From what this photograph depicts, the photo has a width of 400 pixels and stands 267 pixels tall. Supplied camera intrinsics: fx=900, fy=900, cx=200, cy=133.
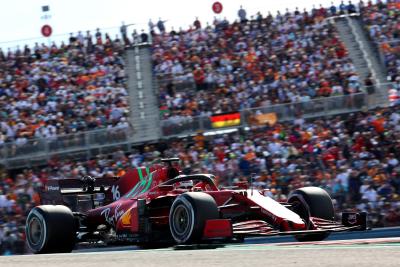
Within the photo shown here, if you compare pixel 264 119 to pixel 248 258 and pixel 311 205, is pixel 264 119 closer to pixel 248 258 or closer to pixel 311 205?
pixel 311 205

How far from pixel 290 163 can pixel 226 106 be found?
574 centimetres

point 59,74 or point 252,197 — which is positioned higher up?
point 59,74

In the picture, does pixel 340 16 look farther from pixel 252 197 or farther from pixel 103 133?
pixel 252 197

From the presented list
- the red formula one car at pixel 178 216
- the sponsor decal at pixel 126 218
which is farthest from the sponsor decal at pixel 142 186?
the sponsor decal at pixel 126 218

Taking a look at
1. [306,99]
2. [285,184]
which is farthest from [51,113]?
[285,184]

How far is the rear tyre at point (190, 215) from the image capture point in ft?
36.5

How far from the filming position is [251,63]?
28297mm

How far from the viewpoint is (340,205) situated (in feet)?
60.3

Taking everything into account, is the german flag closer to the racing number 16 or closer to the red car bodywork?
the racing number 16

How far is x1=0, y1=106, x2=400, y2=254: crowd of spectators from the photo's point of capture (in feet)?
60.7

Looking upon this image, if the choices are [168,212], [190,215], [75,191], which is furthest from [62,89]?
[190,215]

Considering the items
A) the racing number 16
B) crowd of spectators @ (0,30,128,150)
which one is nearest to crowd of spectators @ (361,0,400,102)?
crowd of spectators @ (0,30,128,150)

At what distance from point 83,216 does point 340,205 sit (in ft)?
21.4

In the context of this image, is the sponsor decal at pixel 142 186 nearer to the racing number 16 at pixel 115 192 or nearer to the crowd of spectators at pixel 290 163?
the racing number 16 at pixel 115 192
